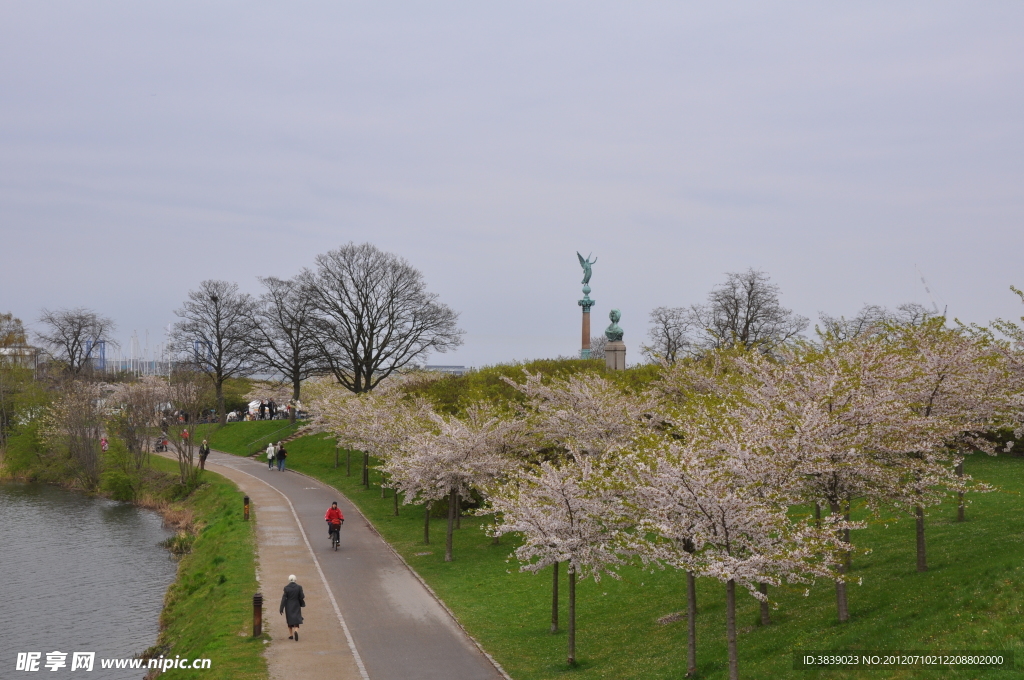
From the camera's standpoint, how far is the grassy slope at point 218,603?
57.9 ft

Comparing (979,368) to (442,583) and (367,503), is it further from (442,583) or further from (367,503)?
(367,503)

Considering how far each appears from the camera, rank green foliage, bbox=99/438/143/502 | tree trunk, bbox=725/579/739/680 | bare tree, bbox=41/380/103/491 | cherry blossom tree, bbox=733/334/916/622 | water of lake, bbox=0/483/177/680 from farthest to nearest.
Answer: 1. bare tree, bbox=41/380/103/491
2. green foliage, bbox=99/438/143/502
3. water of lake, bbox=0/483/177/680
4. cherry blossom tree, bbox=733/334/916/622
5. tree trunk, bbox=725/579/739/680

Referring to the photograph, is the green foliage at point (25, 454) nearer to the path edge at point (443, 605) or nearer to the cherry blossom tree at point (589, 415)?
the path edge at point (443, 605)

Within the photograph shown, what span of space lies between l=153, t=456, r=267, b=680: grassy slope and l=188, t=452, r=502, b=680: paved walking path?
1.64 feet

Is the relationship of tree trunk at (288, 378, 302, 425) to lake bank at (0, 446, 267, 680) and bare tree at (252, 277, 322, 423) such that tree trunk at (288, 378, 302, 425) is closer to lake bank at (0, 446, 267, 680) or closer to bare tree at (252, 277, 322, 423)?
bare tree at (252, 277, 322, 423)

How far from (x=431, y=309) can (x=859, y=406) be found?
4584cm

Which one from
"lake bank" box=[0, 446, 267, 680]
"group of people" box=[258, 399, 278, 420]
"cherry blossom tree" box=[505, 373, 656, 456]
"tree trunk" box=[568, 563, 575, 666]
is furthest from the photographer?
"group of people" box=[258, 399, 278, 420]

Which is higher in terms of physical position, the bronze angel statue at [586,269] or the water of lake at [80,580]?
the bronze angel statue at [586,269]

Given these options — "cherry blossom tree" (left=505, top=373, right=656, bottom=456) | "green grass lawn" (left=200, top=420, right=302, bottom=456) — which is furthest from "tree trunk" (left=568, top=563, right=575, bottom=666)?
"green grass lawn" (left=200, top=420, right=302, bottom=456)

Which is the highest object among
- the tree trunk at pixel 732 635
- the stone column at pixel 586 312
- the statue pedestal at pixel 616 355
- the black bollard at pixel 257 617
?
the stone column at pixel 586 312

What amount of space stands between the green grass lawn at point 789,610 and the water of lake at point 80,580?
923 cm

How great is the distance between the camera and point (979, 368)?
20516mm

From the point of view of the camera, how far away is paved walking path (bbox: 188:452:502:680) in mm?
17297

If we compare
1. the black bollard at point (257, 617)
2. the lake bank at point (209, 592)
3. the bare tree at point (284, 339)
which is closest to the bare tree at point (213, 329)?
the bare tree at point (284, 339)
